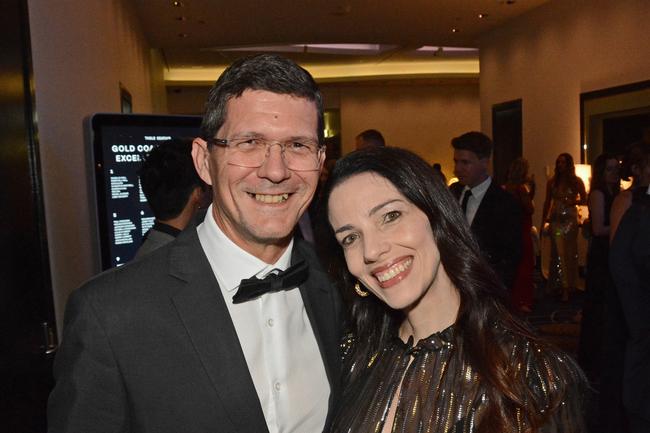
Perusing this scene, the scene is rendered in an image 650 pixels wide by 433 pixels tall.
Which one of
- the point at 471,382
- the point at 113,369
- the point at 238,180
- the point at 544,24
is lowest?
the point at 471,382

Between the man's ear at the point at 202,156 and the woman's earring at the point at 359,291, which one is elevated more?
the man's ear at the point at 202,156

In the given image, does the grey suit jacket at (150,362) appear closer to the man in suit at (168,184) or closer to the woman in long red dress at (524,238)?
the man in suit at (168,184)

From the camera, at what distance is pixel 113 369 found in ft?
4.34

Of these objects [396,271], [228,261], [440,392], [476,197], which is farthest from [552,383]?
[476,197]

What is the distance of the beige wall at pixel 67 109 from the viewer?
2896mm

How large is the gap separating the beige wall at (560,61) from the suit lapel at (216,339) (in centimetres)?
647

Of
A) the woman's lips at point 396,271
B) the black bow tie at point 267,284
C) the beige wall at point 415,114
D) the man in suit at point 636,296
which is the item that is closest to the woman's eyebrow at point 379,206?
the woman's lips at point 396,271

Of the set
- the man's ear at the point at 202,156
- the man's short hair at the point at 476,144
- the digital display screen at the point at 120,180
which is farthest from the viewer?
the man's short hair at the point at 476,144

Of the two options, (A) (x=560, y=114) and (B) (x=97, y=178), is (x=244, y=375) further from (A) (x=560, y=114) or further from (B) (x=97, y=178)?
(A) (x=560, y=114)

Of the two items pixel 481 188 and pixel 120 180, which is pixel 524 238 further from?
pixel 120 180

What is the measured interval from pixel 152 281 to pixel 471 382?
0.82 meters

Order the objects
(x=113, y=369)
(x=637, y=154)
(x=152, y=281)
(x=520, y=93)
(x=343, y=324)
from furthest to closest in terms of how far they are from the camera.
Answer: (x=520, y=93)
(x=637, y=154)
(x=343, y=324)
(x=152, y=281)
(x=113, y=369)

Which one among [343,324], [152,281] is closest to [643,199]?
[343,324]

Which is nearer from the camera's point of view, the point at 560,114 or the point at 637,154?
the point at 637,154
